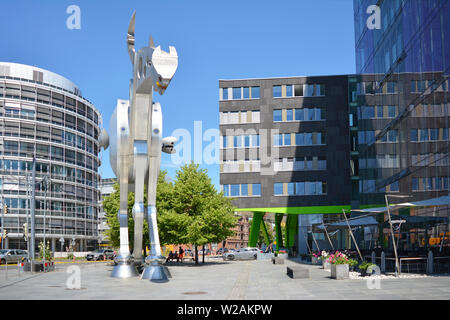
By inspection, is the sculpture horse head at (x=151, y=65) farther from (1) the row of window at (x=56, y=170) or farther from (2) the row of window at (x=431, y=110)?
(1) the row of window at (x=56, y=170)

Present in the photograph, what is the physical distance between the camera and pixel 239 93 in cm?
5881

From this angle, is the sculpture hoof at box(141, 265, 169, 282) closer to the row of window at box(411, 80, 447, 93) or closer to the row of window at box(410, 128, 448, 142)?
the row of window at box(410, 128, 448, 142)

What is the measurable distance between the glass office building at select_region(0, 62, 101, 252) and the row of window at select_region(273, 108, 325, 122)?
3654cm

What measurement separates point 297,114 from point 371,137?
17.0m

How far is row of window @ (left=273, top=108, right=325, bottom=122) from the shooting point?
58031mm

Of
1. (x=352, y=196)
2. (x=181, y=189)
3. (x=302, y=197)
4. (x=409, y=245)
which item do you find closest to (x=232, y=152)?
(x=302, y=197)

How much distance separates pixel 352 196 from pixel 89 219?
53.0 metres

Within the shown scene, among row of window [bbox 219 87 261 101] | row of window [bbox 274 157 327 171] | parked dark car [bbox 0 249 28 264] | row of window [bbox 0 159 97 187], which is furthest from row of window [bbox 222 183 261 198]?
row of window [bbox 0 159 97 187]

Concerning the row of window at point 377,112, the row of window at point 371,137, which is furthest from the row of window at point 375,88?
the row of window at point 371,137

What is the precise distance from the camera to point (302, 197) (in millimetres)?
56438

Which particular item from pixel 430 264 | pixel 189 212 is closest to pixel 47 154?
pixel 189 212

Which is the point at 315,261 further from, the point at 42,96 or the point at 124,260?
the point at 42,96

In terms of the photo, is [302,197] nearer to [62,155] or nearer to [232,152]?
[232,152]
